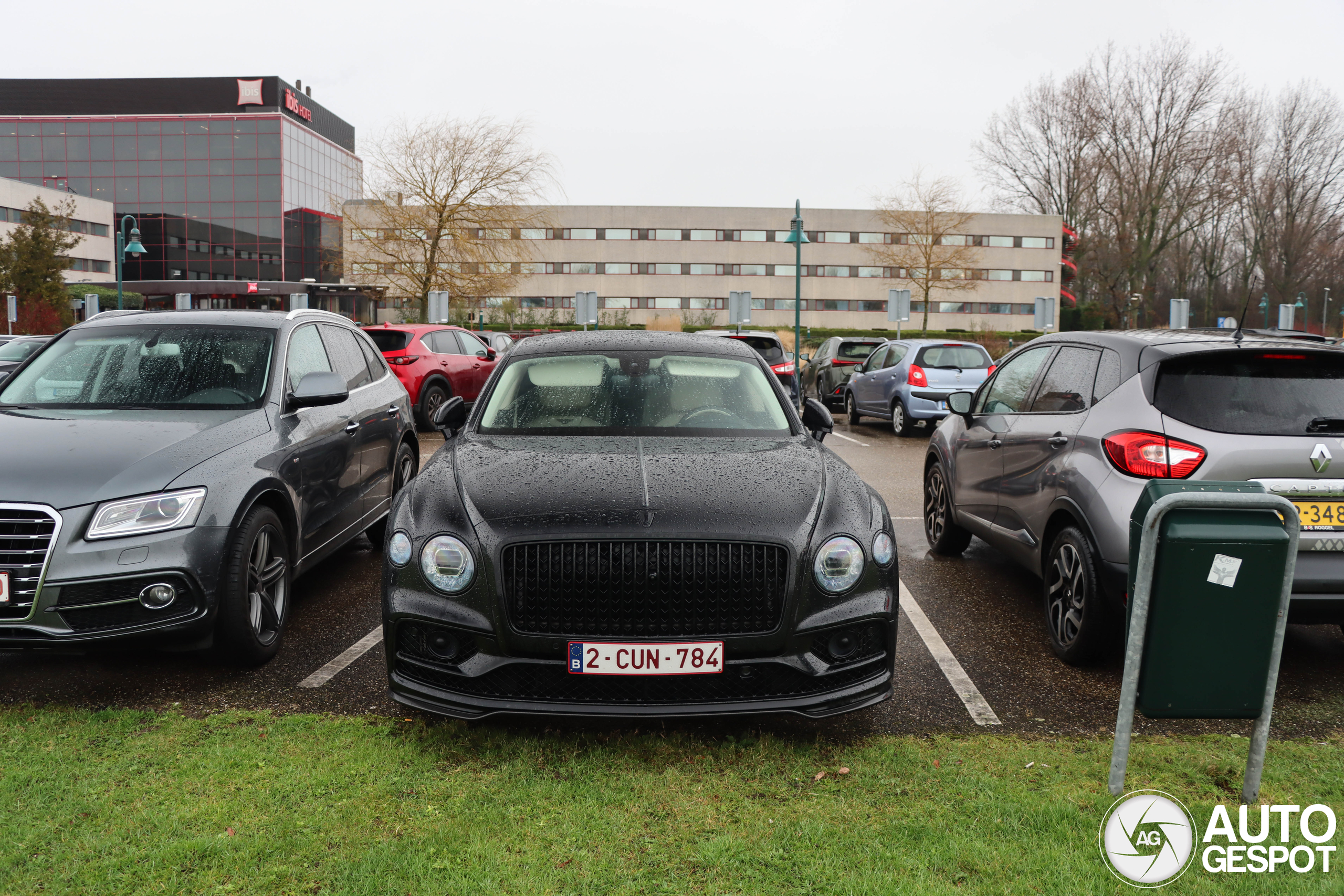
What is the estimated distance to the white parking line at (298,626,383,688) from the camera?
438 cm

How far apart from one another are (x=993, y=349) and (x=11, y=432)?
48114mm

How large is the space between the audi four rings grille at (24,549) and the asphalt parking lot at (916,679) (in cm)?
55

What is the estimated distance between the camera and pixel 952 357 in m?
15.5

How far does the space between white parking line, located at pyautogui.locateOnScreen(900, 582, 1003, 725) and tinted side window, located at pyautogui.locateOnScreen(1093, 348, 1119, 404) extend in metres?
1.46

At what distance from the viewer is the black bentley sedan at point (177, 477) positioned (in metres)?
3.84

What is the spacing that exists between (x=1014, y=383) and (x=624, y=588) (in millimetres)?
3689

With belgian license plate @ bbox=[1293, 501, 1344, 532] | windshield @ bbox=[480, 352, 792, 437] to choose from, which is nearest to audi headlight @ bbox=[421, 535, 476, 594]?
windshield @ bbox=[480, 352, 792, 437]

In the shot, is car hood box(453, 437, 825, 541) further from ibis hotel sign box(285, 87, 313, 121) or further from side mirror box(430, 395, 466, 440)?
ibis hotel sign box(285, 87, 313, 121)

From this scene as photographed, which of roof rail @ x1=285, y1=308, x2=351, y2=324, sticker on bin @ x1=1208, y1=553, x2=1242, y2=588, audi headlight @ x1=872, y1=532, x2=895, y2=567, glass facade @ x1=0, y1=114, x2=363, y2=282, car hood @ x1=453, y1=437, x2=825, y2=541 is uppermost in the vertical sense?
glass facade @ x1=0, y1=114, x2=363, y2=282

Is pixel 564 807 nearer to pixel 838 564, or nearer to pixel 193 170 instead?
pixel 838 564

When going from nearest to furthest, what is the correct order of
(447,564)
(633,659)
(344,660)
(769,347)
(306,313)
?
(633,659)
(447,564)
(344,660)
(306,313)
(769,347)

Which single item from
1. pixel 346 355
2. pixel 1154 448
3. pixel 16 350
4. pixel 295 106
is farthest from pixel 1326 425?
pixel 295 106

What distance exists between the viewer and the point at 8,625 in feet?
12.5

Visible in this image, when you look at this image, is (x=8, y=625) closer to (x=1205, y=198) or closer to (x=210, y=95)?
(x=1205, y=198)
